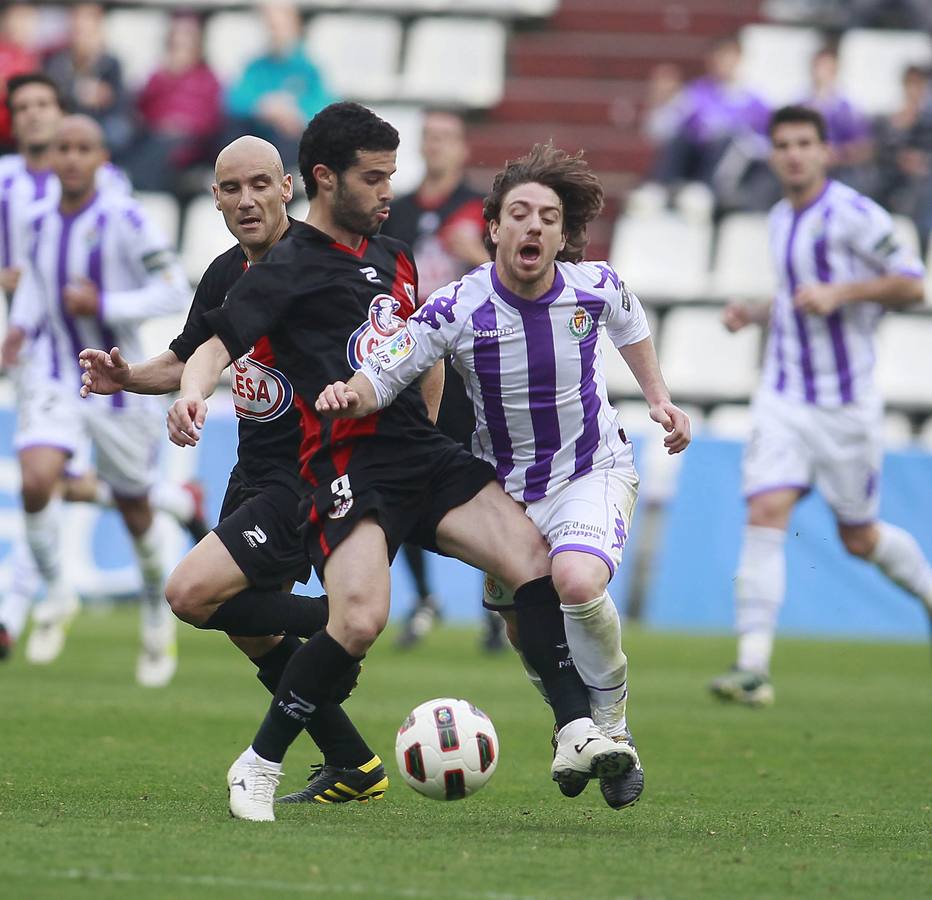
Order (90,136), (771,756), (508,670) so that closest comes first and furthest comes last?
(771,756)
(90,136)
(508,670)

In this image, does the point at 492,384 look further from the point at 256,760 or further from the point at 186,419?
the point at 256,760

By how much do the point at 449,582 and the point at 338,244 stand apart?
26.4 feet

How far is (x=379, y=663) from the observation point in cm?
1066

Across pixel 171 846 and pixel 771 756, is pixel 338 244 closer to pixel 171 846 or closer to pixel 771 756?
pixel 171 846

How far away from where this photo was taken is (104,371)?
219 inches

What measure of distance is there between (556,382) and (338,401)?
2.56 feet

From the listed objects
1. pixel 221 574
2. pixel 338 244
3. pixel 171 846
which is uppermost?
pixel 338 244

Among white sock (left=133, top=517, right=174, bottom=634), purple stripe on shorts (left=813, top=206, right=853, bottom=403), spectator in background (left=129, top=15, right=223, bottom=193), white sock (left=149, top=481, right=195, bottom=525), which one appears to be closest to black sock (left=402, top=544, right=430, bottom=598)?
white sock (left=149, top=481, right=195, bottom=525)

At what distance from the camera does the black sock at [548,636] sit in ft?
18.4

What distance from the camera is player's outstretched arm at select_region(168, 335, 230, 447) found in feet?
17.2

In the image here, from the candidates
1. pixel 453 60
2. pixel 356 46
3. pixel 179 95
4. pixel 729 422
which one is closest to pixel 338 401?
pixel 729 422

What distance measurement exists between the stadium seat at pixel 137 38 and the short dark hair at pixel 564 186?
13.6m

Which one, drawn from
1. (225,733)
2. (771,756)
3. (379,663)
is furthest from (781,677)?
(225,733)

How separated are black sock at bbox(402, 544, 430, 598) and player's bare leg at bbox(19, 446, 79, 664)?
2089 mm
